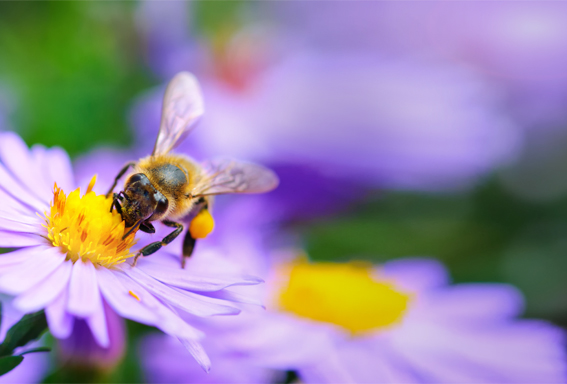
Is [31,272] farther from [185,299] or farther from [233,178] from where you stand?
[233,178]

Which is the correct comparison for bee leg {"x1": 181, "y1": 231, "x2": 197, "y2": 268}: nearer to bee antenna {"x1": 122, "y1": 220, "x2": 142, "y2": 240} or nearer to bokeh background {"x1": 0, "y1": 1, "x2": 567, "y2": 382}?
bee antenna {"x1": 122, "y1": 220, "x2": 142, "y2": 240}

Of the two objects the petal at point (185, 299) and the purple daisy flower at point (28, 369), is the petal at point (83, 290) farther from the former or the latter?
the purple daisy flower at point (28, 369)

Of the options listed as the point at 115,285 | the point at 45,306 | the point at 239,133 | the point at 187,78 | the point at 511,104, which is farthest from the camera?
the point at 511,104

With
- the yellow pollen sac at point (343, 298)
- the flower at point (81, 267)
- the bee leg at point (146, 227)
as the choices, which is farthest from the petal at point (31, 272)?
the yellow pollen sac at point (343, 298)

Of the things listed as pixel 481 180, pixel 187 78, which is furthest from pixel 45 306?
pixel 481 180

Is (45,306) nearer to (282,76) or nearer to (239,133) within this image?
(239,133)

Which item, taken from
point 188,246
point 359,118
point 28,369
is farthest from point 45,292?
point 359,118
